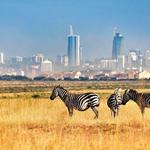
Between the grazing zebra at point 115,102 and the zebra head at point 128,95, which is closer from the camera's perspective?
the grazing zebra at point 115,102

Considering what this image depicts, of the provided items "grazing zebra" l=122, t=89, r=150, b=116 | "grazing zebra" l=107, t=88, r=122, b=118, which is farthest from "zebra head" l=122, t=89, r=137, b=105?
"grazing zebra" l=107, t=88, r=122, b=118

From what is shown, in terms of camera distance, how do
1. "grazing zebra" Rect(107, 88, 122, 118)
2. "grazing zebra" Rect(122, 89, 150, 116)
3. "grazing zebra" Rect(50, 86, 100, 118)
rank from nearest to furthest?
"grazing zebra" Rect(122, 89, 150, 116)
"grazing zebra" Rect(50, 86, 100, 118)
"grazing zebra" Rect(107, 88, 122, 118)

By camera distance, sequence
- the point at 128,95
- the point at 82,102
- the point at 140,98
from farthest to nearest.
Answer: the point at 128,95 < the point at 140,98 < the point at 82,102

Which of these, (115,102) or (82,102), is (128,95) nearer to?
(115,102)

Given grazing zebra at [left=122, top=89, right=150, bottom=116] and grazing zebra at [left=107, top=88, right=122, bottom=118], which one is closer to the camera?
grazing zebra at [left=122, top=89, right=150, bottom=116]

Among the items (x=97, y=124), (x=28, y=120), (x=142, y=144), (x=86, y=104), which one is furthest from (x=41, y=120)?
(x=142, y=144)

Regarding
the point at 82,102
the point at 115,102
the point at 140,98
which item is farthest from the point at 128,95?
the point at 82,102

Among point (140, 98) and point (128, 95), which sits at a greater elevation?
point (128, 95)

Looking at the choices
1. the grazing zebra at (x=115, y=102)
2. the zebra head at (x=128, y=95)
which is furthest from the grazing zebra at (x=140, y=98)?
the grazing zebra at (x=115, y=102)

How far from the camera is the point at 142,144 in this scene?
10172mm

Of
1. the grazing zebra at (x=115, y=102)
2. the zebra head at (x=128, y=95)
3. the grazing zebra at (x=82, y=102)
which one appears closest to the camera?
the grazing zebra at (x=82, y=102)

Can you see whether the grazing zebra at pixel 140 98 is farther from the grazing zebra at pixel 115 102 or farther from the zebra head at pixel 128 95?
the grazing zebra at pixel 115 102

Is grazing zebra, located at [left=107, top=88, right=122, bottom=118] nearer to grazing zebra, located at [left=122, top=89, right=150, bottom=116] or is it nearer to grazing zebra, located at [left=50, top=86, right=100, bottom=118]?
grazing zebra, located at [left=122, top=89, right=150, bottom=116]

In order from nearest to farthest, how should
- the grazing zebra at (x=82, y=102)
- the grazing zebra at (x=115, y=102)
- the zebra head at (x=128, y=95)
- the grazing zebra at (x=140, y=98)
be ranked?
1. the grazing zebra at (x=140, y=98)
2. the grazing zebra at (x=82, y=102)
3. the grazing zebra at (x=115, y=102)
4. the zebra head at (x=128, y=95)
